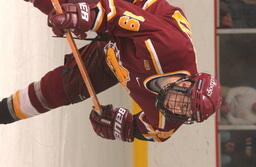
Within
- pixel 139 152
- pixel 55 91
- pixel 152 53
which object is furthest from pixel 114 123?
pixel 139 152

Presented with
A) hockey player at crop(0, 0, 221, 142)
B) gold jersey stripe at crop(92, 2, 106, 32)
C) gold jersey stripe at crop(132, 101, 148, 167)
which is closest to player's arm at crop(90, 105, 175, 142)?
hockey player at crop(0, 0, 221, 142)

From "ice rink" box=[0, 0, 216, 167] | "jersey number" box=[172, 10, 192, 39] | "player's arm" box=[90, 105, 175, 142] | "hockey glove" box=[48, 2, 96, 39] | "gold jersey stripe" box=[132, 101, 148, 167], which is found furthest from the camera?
"gold jersey stripe" box=[132, 101, 148, 167]

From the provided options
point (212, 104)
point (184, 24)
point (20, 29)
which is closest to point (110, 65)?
point (184, 24)

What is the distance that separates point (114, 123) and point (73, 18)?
42 centimetres

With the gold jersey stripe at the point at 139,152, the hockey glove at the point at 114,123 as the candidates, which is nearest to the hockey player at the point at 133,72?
the hockey glove at the point at 114,123

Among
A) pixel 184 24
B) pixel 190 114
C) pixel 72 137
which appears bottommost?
pixel 72 137

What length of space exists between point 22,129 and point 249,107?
138 cm

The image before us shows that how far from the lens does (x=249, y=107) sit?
9.77 feet

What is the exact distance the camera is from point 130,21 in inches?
61.2

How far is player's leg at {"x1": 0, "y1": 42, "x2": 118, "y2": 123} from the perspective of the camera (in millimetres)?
1796

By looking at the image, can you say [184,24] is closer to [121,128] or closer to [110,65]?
[110,65]

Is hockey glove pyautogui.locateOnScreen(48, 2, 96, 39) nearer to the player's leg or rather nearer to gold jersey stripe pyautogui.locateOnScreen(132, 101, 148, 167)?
the player's leg

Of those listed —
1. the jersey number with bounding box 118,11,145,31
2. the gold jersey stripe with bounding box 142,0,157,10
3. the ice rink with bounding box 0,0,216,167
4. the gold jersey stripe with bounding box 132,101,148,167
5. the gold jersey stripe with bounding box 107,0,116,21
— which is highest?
the gold jersey stripe with bounding box 142,0,157,10

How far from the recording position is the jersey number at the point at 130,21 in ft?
5.09
